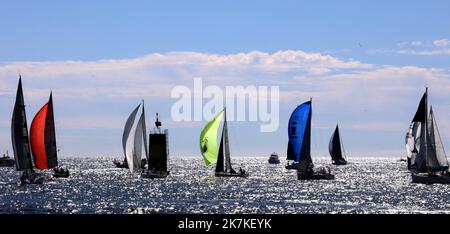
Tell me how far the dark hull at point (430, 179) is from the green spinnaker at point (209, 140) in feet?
92.7

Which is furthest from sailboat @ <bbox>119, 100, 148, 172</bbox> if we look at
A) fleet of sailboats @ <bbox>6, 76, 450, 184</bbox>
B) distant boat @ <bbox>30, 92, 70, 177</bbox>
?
distant boat @ <bbox>30, 92, 70, 177</bbox>

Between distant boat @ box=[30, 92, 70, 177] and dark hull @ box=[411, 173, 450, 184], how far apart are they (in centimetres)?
4618

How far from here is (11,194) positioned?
8356 centimetres

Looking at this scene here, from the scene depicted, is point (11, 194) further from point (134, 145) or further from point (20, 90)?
point (134, 145)

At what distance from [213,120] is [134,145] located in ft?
45.7

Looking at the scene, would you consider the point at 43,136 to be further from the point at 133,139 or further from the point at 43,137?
the point at 133,139

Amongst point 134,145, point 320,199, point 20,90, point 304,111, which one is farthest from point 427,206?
point 134,145

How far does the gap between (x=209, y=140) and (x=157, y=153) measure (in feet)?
25.1

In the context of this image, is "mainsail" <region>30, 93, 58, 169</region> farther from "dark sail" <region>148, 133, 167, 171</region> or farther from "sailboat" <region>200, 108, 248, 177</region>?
"sailboat" <region>200, 108, 248, 177</region>

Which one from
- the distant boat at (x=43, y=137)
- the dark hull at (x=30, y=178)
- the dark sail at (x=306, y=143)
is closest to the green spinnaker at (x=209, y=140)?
the dark sail at (x=306, y=143)

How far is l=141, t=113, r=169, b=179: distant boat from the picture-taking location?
11225 cm

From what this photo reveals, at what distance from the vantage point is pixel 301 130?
348 ft
